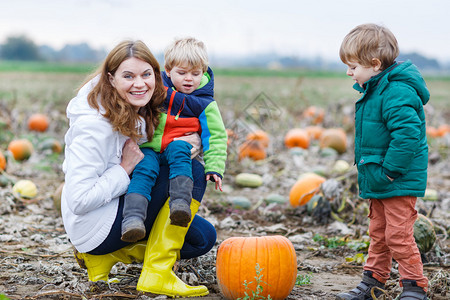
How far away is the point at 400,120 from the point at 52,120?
30.2 ft

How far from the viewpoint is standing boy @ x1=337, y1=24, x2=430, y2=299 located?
10.6 ft

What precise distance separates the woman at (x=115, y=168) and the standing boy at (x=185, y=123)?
87mm

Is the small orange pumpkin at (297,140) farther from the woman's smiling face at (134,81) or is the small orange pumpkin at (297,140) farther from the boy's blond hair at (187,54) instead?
the woman's smiling face at (134,81)

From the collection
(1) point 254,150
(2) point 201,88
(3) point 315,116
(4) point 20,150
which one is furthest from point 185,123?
(3) point 315,116

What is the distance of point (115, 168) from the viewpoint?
140 inches

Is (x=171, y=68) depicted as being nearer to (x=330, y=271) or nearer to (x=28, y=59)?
(x=330, y=271)

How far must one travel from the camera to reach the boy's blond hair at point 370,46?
3.32m

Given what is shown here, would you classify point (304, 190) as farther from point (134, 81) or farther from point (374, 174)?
point (134, 81)

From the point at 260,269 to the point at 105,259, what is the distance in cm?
113

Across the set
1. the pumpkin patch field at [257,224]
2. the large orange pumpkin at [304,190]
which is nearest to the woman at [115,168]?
the pumpkin patch field at [257,224]

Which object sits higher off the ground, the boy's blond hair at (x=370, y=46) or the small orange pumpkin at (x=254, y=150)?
the boy's blond hair at (x=370, y=46)

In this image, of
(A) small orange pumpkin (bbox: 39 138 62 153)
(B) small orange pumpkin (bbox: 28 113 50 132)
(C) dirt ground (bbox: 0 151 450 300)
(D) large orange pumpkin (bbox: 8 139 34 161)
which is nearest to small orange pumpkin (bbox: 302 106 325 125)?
(C) dirt ground (bbox: 0 151 450 300)

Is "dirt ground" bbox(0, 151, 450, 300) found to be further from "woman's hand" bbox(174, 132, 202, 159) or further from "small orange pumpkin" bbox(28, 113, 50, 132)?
"small orange pumpkin" bbox(28, 113, 50, 132)

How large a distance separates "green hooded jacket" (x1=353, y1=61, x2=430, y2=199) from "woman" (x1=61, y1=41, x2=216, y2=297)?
1.18m
